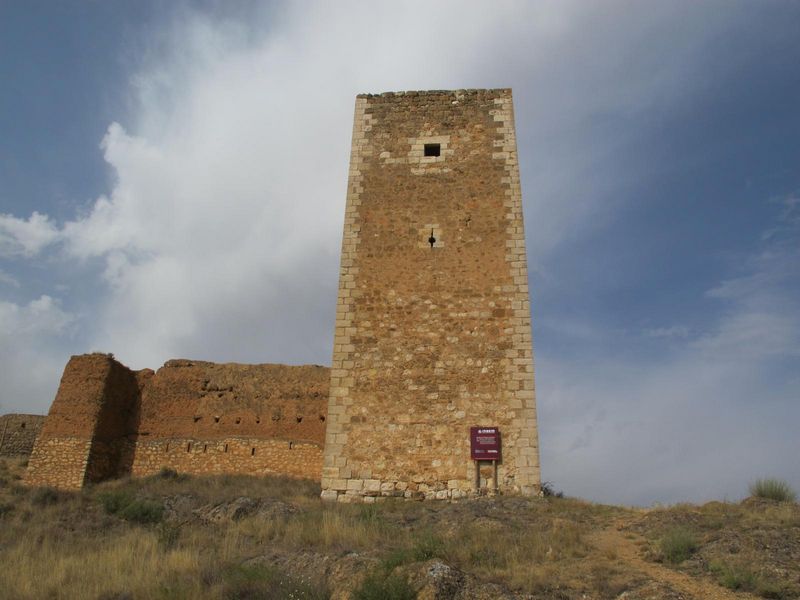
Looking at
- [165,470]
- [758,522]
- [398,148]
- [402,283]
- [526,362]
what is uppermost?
[398,148]

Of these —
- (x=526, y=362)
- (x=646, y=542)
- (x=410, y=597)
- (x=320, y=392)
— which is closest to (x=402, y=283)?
(x=526, y=362)

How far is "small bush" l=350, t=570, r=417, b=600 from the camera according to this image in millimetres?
5543

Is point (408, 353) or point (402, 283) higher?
point (402, 283)

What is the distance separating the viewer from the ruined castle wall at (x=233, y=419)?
50.4ft

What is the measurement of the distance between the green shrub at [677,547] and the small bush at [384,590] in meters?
3.08

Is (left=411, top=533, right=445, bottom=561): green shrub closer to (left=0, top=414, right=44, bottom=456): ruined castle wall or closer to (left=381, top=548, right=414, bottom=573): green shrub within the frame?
(left=381, top=548, right=414, bottom=573): green shrub

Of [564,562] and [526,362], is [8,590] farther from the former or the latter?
[526,362]

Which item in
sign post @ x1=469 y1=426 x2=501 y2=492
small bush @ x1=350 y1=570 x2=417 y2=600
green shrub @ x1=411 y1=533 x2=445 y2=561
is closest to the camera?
small bush @ x1=350 y1=570 x2=417 y2=600

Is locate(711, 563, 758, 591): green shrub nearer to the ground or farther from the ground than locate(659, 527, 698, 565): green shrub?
nearer to the ground

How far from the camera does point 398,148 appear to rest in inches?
522

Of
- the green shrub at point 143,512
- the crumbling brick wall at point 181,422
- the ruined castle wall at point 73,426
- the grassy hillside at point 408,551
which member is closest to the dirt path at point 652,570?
the grassy hillside at point 408,551

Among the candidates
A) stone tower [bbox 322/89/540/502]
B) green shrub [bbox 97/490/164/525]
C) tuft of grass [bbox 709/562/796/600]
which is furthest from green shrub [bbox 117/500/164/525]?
tuft of grass [bbox 709/562/796/600]

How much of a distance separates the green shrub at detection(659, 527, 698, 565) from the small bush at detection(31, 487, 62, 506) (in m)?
Answer: 11.8

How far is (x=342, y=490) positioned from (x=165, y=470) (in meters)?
6.70
